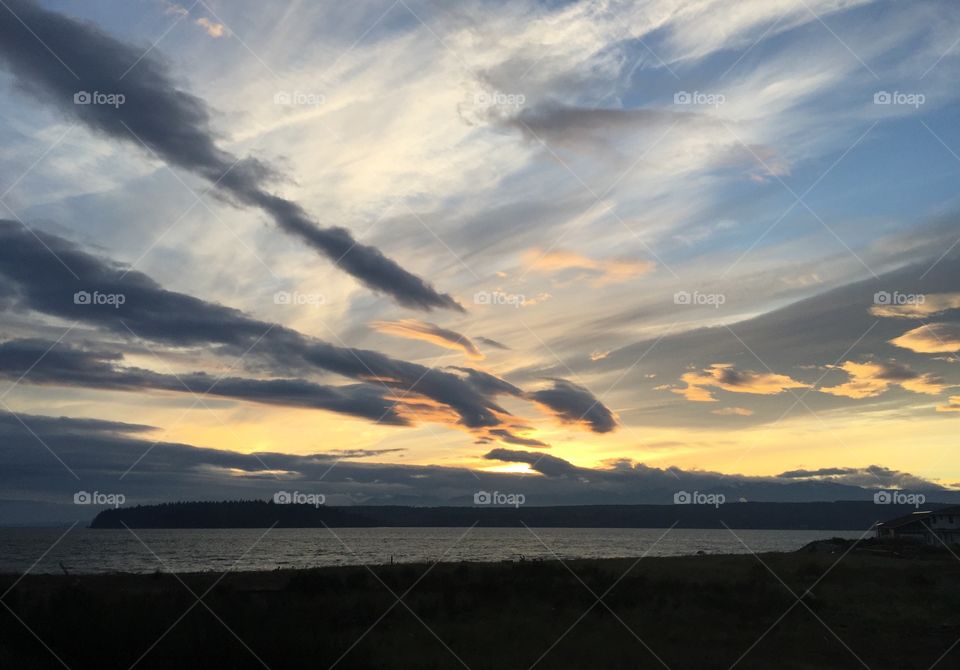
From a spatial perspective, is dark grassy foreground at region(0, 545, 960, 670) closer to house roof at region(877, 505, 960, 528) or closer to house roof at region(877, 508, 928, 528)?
house roof at region(877, 505, 960, 528)

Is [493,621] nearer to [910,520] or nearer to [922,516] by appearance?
[922,516]

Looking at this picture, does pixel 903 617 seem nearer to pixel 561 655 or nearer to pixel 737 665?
pixel 737 665

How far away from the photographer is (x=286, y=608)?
25953mm

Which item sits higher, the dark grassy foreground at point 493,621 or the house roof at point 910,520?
the house roof at point 910,520

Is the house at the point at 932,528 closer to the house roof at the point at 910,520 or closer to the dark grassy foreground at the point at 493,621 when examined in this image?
the house roof at the point at 910,520

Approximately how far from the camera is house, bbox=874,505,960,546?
2758 inches

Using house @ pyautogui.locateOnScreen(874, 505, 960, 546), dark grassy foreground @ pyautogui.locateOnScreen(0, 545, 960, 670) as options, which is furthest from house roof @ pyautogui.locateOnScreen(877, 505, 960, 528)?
dark grassy foreground @ pyautogui.locateOnScreen(0, 545, 960, 670)

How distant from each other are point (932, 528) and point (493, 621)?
63.9 meters

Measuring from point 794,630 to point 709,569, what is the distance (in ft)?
75.9

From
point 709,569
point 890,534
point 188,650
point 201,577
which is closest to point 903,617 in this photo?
point 709,569

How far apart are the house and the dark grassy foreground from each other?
34733 millimetres

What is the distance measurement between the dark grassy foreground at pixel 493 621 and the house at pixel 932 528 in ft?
114

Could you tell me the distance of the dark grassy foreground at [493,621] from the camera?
1730 cm

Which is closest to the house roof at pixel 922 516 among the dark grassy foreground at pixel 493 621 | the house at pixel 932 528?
the house at pixel 932 528
